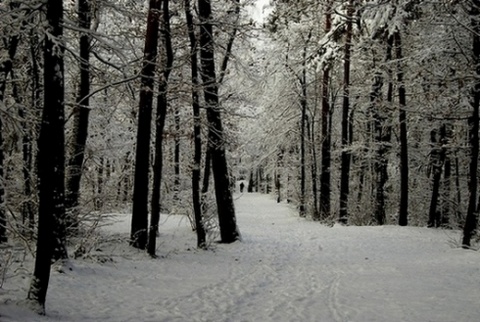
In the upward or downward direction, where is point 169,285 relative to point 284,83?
downward

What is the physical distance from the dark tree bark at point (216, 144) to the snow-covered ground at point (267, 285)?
0.74 m

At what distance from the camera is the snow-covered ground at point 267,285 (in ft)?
18.7

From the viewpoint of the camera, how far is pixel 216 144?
39.5 ft

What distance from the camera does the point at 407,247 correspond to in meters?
12.2

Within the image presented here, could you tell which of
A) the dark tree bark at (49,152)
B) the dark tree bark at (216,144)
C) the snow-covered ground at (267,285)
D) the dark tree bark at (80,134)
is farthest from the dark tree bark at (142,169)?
the dark tree bark at (49,152)

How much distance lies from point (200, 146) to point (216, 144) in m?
0.68

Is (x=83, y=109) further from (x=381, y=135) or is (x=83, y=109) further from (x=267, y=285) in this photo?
(x=381, y=135)

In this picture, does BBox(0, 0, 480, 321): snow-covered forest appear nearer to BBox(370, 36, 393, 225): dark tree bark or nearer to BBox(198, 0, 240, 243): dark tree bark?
BBox(198, 0, 240, 243): dark tree bark

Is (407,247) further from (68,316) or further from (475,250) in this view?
(68,316)

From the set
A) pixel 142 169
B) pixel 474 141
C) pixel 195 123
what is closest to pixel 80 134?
pixel 142 169

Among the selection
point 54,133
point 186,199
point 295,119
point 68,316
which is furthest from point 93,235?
point 295,119

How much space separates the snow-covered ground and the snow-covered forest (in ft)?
0.19

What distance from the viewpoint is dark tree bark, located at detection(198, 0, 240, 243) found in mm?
11969

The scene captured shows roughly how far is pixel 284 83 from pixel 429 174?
31.7ft
